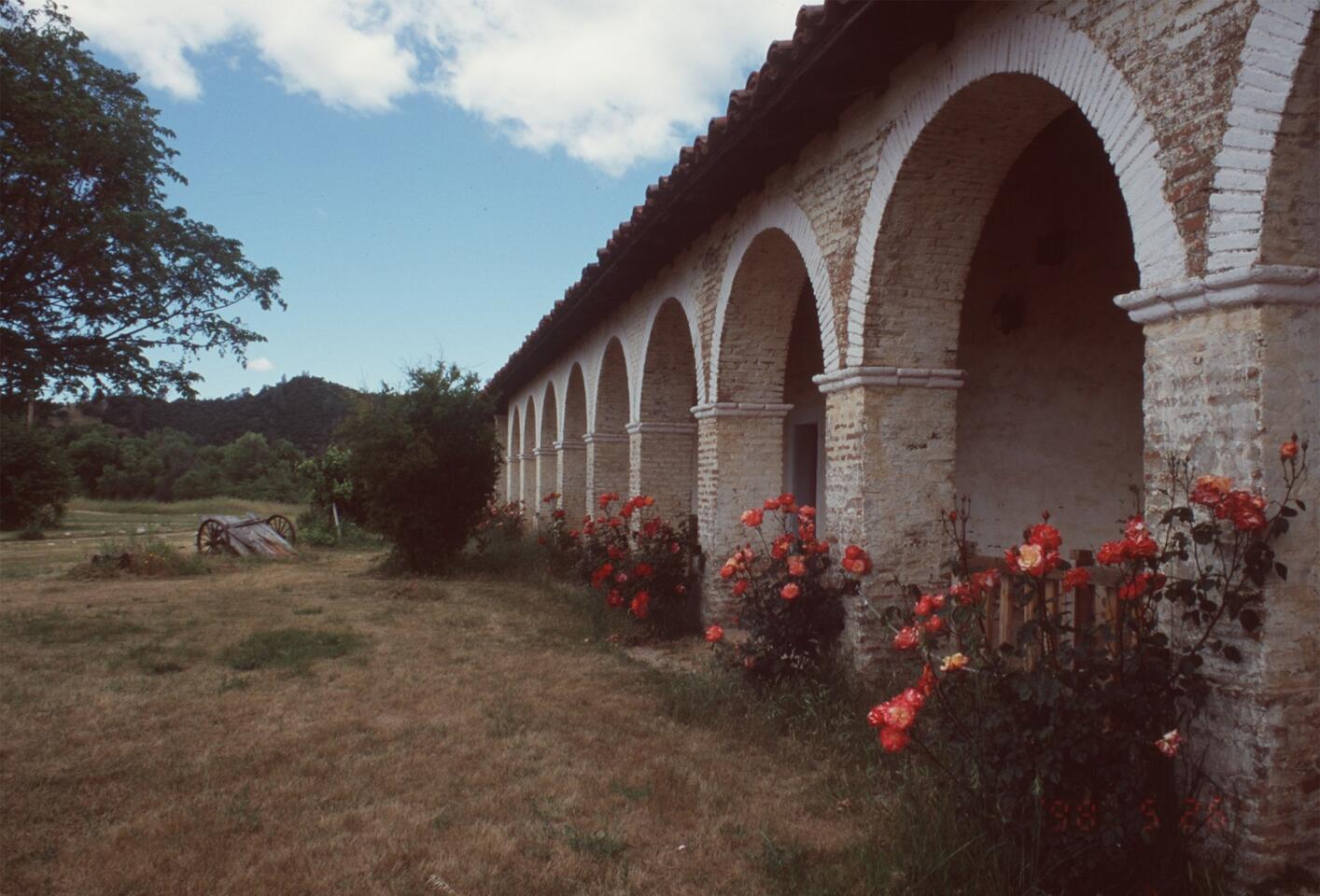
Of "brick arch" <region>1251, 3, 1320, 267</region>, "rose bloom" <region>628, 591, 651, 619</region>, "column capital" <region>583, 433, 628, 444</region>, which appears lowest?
"rose bloom" <region>628, 591, 651, 619</region>

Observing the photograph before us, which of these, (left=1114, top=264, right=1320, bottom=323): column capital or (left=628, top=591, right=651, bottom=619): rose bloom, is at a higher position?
(left=1114, top=264, right=1320, bottom=323): column capital

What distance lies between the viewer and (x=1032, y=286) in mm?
7430

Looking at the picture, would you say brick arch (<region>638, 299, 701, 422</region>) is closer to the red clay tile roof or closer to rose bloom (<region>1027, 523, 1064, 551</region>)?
the red clay tile roof

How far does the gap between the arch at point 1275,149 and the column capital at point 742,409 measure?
4847mm

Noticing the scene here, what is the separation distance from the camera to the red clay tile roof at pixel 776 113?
447 centimetres

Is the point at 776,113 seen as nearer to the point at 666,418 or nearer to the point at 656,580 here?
the point at 656,580

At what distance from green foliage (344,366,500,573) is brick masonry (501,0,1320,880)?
314 cm

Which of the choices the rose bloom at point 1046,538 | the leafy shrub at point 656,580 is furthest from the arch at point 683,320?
the rose bloom at point 1046,538

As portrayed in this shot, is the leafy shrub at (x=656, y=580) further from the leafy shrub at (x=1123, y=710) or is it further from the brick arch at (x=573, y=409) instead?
the brick arch at (x=573, y=409)

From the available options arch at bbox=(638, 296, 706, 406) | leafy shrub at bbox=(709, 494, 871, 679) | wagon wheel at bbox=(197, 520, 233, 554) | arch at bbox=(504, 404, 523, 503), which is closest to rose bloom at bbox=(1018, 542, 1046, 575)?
leafy shrub at bbox=(709, 494, 871, 679)

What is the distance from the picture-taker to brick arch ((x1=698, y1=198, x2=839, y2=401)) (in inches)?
230

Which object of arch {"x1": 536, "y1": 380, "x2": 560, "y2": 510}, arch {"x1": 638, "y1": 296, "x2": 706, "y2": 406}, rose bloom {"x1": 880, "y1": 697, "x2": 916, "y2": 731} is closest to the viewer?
rose bloom {"x1": 880, "y1": 697, "x2": 916, "y2": 731}

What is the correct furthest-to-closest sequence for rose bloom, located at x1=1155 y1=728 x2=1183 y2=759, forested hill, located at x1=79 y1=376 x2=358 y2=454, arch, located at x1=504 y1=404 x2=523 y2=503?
forested hill, located at x1=79 y1=376 x2=358 y2=454 → arch, located at x1=504 y1=404 x2=523 y2=503 → rose bloom, located at x1=1155 y1=728 x2=1183 y2=759

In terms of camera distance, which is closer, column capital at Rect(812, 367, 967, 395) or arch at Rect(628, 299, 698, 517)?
column capital at Rect(812, 367, 967, 395)
